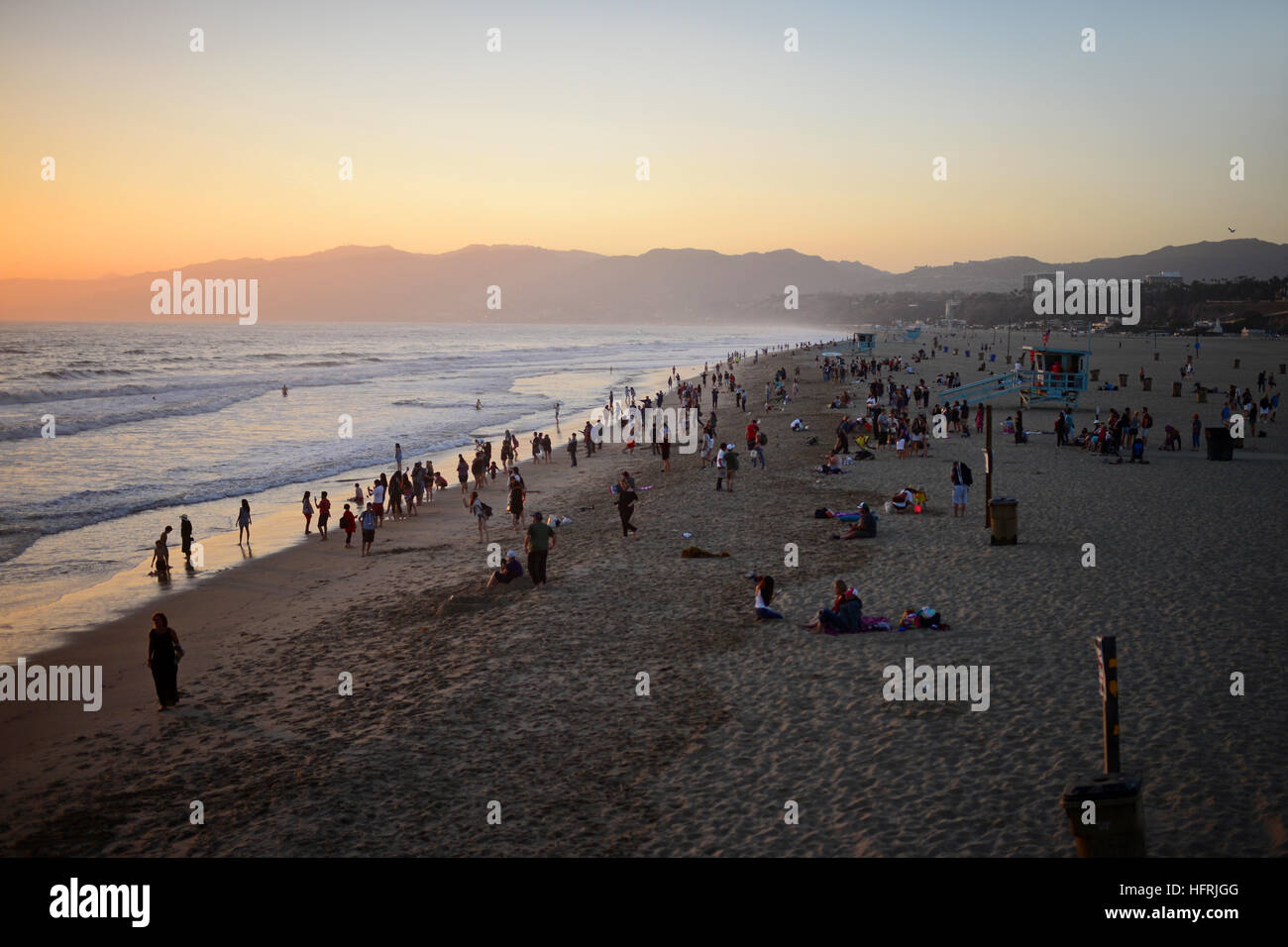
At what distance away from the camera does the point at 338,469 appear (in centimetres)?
3122

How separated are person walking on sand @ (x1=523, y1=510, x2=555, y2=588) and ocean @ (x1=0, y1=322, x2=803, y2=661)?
7.54m

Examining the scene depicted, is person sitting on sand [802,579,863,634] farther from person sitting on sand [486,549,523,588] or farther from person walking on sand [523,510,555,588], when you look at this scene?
person sitting on sand [486,549,523,588]

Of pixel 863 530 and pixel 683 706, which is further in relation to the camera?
pixel 863 530

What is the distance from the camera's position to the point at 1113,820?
19.1 feet

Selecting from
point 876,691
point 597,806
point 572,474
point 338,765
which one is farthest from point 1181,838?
point 572,474

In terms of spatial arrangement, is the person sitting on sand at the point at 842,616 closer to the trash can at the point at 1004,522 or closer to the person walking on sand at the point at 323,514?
the trash can at the point at 1004,522

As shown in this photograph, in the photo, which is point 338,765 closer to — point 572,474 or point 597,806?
point 597,806

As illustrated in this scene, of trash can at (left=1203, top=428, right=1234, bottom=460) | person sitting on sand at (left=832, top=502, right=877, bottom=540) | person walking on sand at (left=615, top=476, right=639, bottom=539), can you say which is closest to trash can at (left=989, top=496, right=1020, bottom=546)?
person sitting on sand at (left=832, top=502, right=877, bottom=540)

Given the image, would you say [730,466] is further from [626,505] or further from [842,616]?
[842,616]

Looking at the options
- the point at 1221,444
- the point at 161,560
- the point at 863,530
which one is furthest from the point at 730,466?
the point at 1221,444

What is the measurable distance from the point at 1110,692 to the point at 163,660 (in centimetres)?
1033

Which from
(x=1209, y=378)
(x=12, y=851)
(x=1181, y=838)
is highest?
(x=1209, y=378)

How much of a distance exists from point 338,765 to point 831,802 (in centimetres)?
497

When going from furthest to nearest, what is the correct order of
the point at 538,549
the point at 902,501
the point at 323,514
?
the point at 323,514 → the point at 902,501 → the point at 538,549
